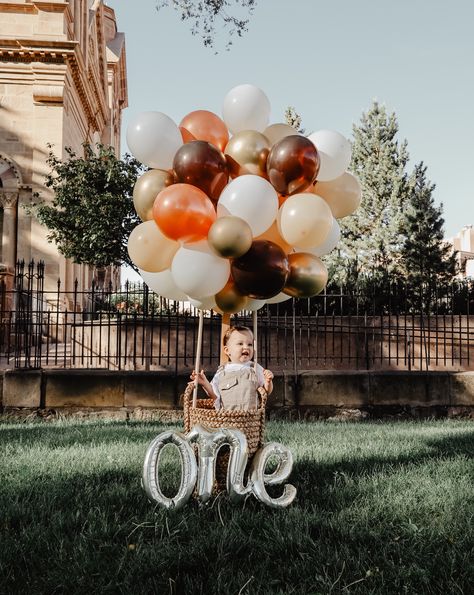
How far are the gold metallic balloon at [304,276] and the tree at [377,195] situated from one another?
26.9 m

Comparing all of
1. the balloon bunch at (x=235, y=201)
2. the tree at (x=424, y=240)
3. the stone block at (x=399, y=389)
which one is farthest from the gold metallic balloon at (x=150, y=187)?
the tree at (x=424, y=240)

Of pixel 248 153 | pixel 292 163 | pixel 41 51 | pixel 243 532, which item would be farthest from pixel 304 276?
pixel 41 51

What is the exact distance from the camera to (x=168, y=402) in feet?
27.5

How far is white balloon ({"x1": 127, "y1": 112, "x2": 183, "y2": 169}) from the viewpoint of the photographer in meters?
3.60

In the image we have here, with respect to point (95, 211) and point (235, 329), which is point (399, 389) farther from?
point (95, 211)

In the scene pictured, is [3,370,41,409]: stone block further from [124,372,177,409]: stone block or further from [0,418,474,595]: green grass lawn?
[0,418,474,595]: green grass lawn

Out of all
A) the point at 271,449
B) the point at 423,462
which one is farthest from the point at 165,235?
the point at 423,462

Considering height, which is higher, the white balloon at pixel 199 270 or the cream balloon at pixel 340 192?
the cream balloon at pixel 340 192

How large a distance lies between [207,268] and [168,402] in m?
5.36

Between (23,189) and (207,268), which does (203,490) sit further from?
(23,189)

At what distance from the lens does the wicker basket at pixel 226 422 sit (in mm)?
3555

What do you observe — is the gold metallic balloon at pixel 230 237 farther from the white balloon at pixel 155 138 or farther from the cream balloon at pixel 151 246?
the white balloon at pixel 155 138

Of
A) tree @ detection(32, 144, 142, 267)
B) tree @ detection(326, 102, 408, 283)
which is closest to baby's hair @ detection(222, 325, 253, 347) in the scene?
tree @ detection(32, 144, 142, 267)

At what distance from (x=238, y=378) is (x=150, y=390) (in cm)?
486
